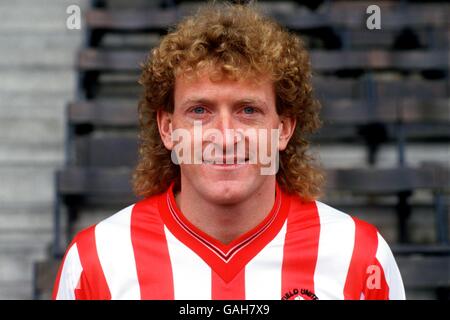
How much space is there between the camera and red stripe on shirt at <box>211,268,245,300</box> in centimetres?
146

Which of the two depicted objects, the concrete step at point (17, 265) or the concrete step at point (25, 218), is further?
the concrete step at point (25, 218)

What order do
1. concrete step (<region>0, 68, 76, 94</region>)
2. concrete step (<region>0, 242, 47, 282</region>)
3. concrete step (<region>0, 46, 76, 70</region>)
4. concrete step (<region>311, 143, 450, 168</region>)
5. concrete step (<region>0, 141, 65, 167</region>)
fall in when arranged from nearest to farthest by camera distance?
concrete step (<region>0, 242, 47, 282</region>), concrete step (<region>311, 143, 450, 168</region>), concrete step (<region>0, 141, 65, 167</region>), concrete step (<region>0, 68, 76, 94</region>), concrete step (<region>0, 46, 76, 70</region>)

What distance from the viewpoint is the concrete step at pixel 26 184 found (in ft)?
11.5

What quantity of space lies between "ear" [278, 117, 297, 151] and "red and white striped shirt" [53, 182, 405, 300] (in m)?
0.15

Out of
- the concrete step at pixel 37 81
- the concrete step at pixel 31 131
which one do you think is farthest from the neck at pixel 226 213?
the concrete step at pixel 37 81

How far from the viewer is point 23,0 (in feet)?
16.0

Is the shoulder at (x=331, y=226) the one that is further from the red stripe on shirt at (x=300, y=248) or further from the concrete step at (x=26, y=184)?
the concrete step at (x=26, y=184)

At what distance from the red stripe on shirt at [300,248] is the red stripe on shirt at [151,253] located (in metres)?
0.25

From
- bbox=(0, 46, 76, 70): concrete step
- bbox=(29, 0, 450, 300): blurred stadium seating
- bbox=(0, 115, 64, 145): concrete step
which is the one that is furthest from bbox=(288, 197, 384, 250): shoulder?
bbox=(0, 46, 76, 70): concrete step

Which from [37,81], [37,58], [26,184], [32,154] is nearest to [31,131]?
[32,154]

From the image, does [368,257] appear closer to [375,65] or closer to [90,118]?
[90,118]

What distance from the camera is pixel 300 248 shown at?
155 cm

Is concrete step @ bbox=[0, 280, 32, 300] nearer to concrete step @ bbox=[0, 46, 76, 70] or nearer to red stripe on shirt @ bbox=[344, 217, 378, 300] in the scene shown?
concrete step @ bbox=[0, 46, 76, 70]

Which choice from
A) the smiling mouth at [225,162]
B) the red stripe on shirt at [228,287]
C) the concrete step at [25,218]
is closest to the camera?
the smiling mouth at [225,162]
